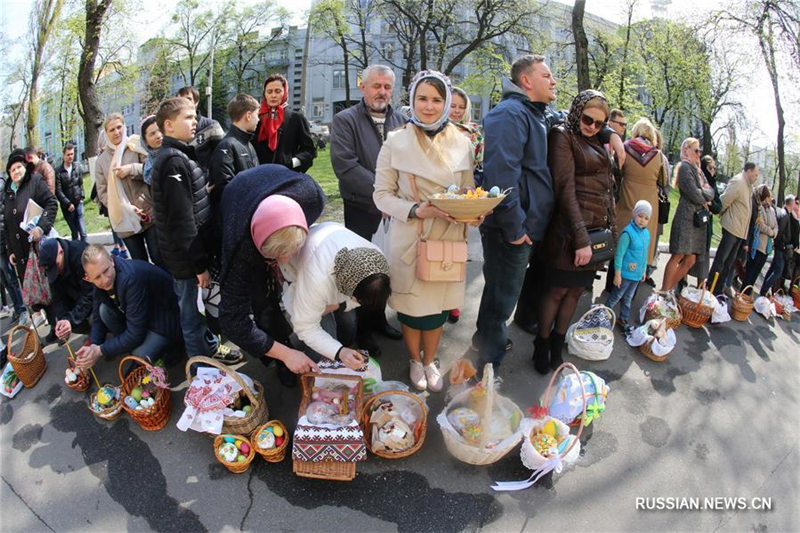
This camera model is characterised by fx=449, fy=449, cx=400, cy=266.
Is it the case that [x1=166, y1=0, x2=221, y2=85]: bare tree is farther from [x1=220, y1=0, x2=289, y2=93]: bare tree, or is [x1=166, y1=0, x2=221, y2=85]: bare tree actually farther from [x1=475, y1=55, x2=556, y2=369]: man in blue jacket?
[x1=475, y1=55, x2=556, y2=369]: man in blue jacket

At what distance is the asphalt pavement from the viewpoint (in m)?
2.28

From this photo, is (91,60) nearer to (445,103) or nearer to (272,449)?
(445,103)

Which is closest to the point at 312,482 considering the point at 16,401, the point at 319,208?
the point at 319,208

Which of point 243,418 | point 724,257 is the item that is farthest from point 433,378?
point 724,257

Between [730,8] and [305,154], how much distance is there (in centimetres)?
1518

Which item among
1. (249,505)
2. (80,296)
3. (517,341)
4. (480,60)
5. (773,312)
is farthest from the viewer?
(480,60)

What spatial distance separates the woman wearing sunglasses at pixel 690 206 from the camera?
4543mm

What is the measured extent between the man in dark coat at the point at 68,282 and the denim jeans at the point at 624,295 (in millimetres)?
4287

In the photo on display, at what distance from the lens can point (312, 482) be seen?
2.44 meters

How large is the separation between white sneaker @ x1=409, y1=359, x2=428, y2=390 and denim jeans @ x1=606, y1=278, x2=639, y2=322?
2.02 meters

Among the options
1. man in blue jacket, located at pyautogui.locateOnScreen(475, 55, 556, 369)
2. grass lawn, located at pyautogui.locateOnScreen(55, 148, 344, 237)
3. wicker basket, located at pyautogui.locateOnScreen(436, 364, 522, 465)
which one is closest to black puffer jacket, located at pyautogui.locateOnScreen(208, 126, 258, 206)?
man in blue jacket, located at pyautogui.locateOnScreen(475, 55, 556, 369)

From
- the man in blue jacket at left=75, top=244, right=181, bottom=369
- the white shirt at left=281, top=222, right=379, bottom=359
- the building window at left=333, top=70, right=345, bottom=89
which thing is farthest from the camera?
the building window at left=333, top=70, right=345, bottom=89

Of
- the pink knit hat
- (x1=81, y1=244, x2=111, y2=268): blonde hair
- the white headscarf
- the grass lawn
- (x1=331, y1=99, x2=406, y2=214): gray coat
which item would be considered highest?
the white headscarf

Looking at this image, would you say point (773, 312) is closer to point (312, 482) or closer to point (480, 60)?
point (312, 482)
